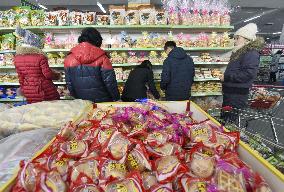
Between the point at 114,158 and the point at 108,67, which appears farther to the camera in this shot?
the point at 108,67

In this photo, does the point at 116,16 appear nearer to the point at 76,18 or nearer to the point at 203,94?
the point at 76,18

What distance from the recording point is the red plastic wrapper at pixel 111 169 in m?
1.11

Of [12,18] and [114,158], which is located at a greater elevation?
[12,18]

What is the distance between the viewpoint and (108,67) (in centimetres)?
334

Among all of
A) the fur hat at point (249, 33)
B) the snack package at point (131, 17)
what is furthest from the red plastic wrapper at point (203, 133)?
the snack package at point (131, 17)

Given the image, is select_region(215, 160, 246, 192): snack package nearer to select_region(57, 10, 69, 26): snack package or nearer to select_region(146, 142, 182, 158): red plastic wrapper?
select_region(146, 142, 182, 158): red plastic wrapper

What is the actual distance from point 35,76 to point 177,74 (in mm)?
2031

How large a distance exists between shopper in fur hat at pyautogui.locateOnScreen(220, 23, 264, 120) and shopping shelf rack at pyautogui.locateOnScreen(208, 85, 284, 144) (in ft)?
0.55

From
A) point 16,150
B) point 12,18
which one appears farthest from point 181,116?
point 12,18

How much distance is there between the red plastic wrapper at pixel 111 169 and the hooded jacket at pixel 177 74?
3159mm

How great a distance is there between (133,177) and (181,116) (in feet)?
3.08

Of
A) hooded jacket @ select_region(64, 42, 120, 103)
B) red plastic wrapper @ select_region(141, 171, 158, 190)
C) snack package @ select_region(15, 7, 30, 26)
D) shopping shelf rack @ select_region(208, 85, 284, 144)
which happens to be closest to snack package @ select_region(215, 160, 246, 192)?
red plastic wrapper @ select_region(141, 171, 158, 190)

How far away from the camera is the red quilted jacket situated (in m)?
3.52

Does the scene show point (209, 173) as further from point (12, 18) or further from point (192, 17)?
point (12, 18)
